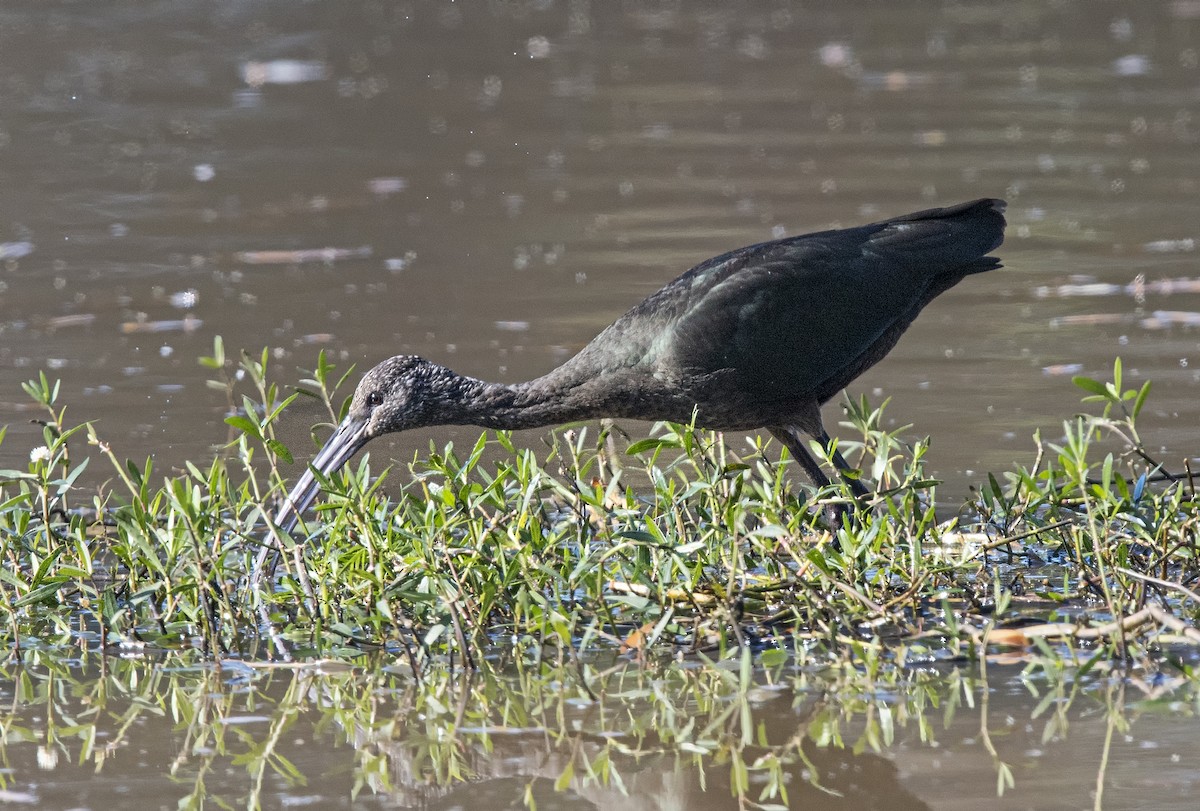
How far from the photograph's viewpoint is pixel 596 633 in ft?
15.6

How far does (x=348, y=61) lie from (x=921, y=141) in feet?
20.8

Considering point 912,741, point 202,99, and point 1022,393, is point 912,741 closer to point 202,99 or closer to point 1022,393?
point 1022,393

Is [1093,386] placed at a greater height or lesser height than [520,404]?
greater

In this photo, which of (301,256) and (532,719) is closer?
(532,719)

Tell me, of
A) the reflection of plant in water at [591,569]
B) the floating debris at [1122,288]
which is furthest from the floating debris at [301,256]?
the reflection of plant in water at [591,569]

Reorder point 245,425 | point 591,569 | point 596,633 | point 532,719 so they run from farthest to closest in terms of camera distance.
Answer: point 245,425, point 591,569, point 596,633, point 532,719

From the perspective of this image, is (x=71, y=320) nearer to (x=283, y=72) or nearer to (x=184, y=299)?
(x=184, y=299)

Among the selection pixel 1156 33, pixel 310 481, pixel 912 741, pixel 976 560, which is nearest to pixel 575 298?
pixel 310 481

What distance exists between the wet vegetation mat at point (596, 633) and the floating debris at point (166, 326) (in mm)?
3371

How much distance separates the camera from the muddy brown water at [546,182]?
8195 millimetres

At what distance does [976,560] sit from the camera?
17.7 ft

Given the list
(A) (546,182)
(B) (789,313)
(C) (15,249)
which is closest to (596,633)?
(B) (789,313)

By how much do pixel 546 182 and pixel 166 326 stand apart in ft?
12.6

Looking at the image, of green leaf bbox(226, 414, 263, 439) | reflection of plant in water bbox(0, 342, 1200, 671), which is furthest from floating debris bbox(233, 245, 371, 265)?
green leaf bbox(226, 414, 263, 439)
